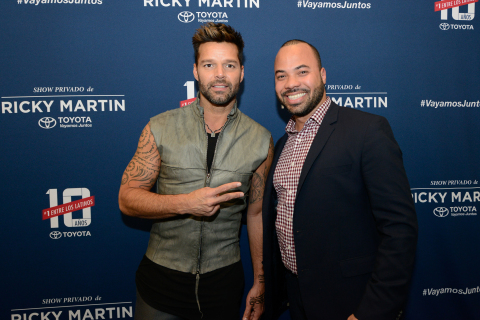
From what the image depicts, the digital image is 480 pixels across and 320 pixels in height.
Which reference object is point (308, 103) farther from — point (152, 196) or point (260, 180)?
point (152, 196)

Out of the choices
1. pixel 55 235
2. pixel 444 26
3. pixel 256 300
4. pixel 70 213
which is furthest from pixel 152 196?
pixel 444 26

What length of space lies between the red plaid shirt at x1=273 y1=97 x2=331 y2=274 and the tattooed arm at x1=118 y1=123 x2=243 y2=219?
0.27m

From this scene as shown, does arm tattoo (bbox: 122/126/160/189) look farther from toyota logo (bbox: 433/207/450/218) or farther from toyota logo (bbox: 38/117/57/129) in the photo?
toyota logo (bbox: 433/207/450/218)

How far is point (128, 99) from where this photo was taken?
2.03 meters

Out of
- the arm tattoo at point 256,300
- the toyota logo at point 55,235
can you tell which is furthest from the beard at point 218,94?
the toyota logo at point 55,235

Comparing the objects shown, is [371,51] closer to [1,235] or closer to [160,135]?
[160,135]

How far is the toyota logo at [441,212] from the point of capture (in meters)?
2.23

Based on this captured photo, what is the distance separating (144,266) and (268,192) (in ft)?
2.73

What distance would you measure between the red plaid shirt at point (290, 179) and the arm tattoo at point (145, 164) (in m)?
0.68

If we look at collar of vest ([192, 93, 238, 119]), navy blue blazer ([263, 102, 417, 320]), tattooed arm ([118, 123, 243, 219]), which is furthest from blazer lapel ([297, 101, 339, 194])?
collar of vest ([192, 93, 238, 119])

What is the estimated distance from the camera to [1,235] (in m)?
1.99

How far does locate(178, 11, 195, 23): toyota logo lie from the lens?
6.61ft

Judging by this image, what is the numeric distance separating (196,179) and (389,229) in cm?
95

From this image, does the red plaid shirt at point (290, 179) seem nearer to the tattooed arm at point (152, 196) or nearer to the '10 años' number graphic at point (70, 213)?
the tattooed arm at point (152, 196)
